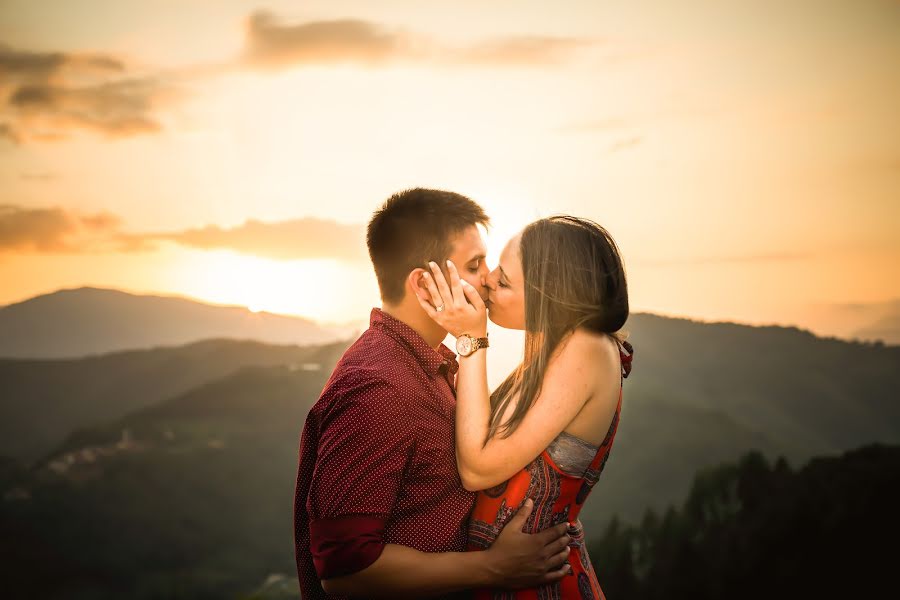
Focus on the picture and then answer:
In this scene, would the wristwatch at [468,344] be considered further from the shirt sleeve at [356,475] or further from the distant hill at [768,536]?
the distant hill at [768,536]

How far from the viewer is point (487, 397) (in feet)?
9.77

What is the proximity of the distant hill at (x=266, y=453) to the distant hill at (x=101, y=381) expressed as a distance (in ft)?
1.12

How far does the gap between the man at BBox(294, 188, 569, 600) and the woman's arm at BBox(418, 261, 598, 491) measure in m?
0.09

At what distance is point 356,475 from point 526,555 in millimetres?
897

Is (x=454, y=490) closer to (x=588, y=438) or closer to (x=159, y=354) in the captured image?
(x=588, y=438)

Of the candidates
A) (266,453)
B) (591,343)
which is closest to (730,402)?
(266,453)

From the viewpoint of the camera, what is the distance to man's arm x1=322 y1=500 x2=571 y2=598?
2475mm

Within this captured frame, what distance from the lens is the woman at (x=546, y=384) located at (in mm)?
2854

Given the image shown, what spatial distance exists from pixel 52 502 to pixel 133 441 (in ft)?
8.54

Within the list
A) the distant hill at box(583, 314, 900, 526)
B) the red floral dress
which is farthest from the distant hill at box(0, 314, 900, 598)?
the red floral dress

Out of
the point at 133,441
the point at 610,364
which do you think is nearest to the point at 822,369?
the point at 610,364

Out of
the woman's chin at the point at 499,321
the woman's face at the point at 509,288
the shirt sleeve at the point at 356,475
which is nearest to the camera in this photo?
the shirt sleeve at the point at 356,475

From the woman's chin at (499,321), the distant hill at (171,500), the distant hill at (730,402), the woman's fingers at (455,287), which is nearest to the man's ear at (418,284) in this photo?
the woman's fingers at (455,287)

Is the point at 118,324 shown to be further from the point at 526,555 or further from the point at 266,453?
the point at 526,555
